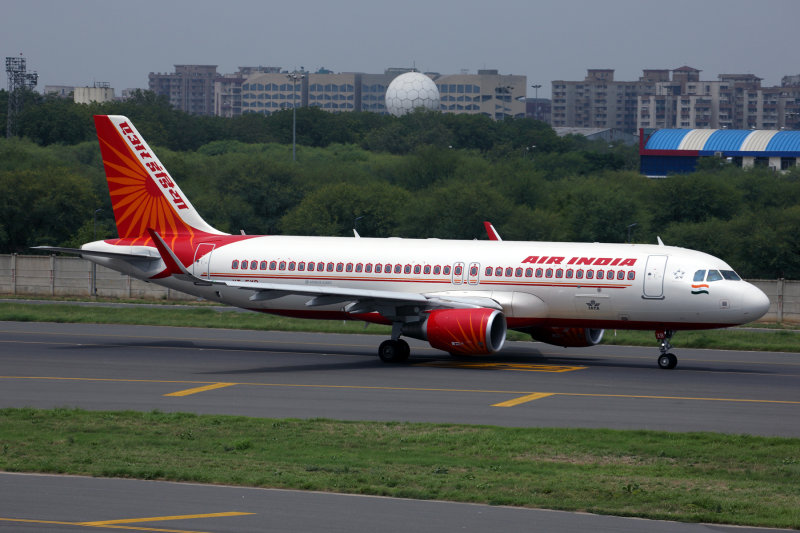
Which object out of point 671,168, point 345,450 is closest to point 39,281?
point 345,450

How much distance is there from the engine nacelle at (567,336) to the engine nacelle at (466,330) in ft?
10.8

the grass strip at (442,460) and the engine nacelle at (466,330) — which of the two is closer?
the grass strip at (442,460)

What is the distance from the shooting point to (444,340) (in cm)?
3541

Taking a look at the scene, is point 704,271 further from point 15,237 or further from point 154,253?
point 15,237

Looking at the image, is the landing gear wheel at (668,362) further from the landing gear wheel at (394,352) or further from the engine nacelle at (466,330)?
the landing gear wheel at (394,352)

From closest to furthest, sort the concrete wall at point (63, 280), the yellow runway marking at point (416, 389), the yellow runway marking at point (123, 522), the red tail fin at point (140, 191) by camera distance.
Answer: the yellow runway marking at point (123, 522) < the yellow runway marking at point (416, 389) < the red tail fin at point (140, 191) < the concrete wall at point (63, 280)

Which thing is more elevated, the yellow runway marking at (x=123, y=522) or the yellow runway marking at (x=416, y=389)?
the yellow runway marking at (x=416, y=389)

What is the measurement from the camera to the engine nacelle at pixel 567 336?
126 ft

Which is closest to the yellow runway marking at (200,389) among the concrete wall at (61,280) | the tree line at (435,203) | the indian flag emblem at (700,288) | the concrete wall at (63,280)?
the indian flag emblem at (700,288)

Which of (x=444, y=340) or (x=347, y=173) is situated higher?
(x=347, y=173)

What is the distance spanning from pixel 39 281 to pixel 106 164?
92.2 feet

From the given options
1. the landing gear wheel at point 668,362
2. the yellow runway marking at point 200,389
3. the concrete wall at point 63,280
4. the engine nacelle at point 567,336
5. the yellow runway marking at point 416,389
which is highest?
the concrete wall at point 63,280

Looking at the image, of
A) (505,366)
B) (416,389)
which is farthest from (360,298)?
(416,389)

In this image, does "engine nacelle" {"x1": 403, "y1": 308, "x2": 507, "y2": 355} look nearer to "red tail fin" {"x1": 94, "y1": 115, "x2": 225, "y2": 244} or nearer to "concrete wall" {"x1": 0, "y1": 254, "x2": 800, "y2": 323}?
"red tail fin" {"x1": 94, "y1": 115, "x2": 225, "y2": 244}
